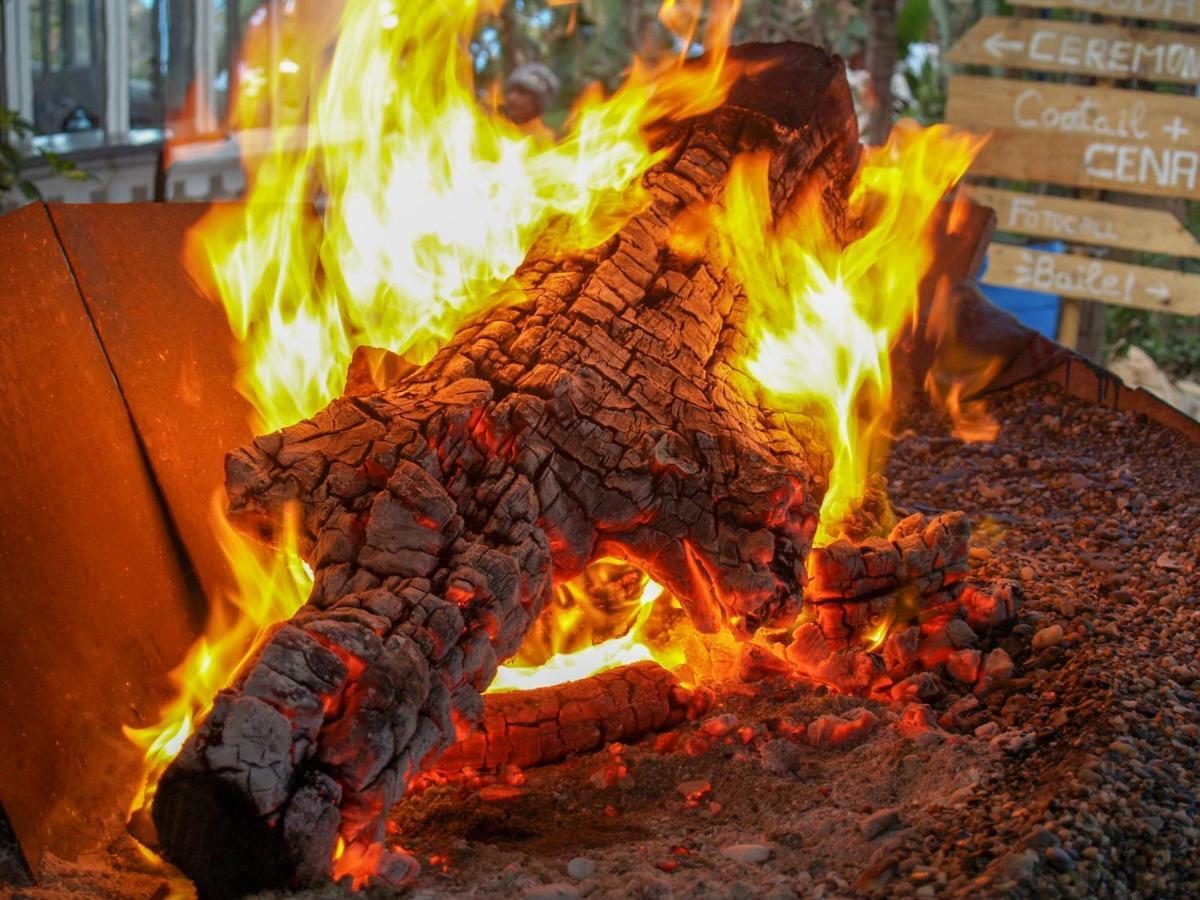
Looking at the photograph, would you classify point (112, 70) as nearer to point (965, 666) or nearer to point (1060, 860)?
point (965, 666)

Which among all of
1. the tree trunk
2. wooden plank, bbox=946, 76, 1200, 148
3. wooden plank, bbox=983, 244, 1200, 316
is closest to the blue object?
wooden plank, bbox=983, 244, 1200, 316

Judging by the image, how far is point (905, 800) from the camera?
2.74 metres

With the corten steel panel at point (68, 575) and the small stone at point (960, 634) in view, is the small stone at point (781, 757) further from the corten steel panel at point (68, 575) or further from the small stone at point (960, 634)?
the corten steel panel at point (68, 575)

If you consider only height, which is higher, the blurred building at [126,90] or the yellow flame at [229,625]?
the blurred building at [126,90]

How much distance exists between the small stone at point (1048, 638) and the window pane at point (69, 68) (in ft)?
24.4

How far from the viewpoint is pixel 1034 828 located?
2.47m

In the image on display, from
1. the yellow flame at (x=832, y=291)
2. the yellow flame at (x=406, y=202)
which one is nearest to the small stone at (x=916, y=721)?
the yellow flame at (x=832, y=291)

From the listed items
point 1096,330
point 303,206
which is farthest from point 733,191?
point 1096,330

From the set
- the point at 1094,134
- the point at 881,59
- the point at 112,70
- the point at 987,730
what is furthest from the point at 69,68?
the point at 987,730

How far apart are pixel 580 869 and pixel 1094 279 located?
5970mm

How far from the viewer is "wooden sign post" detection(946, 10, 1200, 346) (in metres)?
7.21

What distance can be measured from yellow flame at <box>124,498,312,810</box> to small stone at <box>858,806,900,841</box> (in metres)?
1.27

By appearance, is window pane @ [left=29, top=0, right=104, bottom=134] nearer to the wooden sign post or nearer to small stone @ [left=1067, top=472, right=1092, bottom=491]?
the wooden sign post

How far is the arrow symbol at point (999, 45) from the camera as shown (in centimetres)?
722
